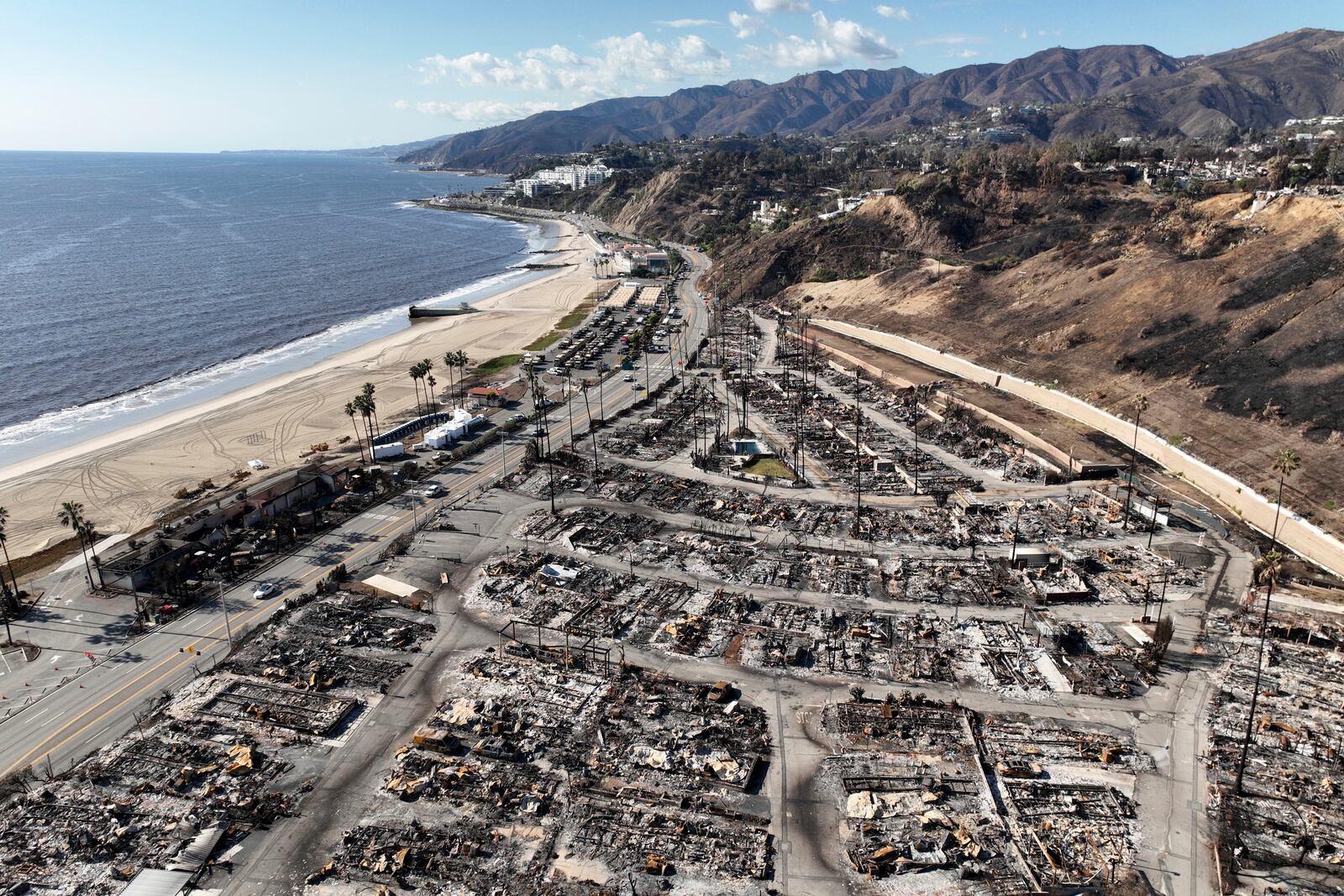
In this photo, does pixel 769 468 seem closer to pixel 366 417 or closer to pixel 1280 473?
pixel 1280 473

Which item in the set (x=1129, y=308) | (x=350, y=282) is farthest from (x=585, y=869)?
(x=350, y=282)

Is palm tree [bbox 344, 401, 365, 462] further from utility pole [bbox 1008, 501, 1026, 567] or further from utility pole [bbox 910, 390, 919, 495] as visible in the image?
utility pole [bbox 1008, 501, 1026, 567]

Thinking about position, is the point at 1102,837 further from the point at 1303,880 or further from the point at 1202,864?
the point at 1303,880

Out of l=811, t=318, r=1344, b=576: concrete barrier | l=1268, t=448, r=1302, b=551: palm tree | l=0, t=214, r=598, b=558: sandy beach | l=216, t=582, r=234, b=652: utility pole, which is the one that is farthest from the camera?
l=0, t=214, r=598, b=558: sandy beach

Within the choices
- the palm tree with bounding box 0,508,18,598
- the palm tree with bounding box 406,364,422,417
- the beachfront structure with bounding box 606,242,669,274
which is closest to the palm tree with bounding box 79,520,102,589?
the palm tree with bounding box 0,508,18,598

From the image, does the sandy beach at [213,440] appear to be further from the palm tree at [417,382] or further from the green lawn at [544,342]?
the green lawn at [544,342]
